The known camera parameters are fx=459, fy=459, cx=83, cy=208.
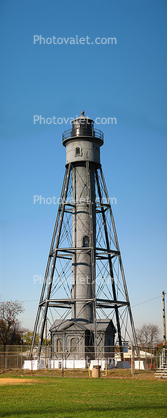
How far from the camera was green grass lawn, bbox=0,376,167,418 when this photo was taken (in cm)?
1588

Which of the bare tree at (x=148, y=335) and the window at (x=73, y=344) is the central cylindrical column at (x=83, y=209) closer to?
the window at (x=73, y=344)

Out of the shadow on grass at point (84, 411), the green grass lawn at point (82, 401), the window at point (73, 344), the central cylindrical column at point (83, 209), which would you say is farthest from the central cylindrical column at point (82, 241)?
the shadow on grass at point (84, 411)

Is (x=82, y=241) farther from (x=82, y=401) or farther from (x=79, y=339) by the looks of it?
(x=82, y=401)

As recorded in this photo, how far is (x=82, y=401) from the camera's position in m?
19.0

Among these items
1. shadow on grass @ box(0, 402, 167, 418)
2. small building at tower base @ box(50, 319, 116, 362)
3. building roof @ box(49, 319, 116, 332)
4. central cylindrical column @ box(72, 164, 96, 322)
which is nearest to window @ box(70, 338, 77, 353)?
small building at tower base @ box(50, 319, 116, 362)

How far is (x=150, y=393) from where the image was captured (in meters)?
21.7

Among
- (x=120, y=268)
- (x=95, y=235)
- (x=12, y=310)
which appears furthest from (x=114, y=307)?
(x=12, y=310)

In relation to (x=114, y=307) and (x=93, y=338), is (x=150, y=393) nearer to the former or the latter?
(x=93, y=338)

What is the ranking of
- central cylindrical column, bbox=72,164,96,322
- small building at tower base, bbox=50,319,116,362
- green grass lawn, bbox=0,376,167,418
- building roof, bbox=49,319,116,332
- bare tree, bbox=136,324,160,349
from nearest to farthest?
green grass lawn, bbox=0,376,167,418
small building at tower base, bbox=50,319,116,362
building roof, bbox=49,319,116,332
central cylindrical column, bbox=72,164,96,322
bare tree, bbox=136,324,160,349

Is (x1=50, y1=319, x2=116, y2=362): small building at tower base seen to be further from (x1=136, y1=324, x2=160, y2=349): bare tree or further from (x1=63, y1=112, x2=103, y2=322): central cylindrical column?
(x1=136, y1=324, x2=160, y2=349): bare tree

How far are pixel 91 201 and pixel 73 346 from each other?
46.3ft

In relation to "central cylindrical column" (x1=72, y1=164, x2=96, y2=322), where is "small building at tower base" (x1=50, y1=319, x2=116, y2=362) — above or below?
below

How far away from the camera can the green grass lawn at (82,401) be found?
15.9 metres

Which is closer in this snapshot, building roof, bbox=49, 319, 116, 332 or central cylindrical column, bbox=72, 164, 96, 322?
building roof, bbox=49, 319, 116, 332
